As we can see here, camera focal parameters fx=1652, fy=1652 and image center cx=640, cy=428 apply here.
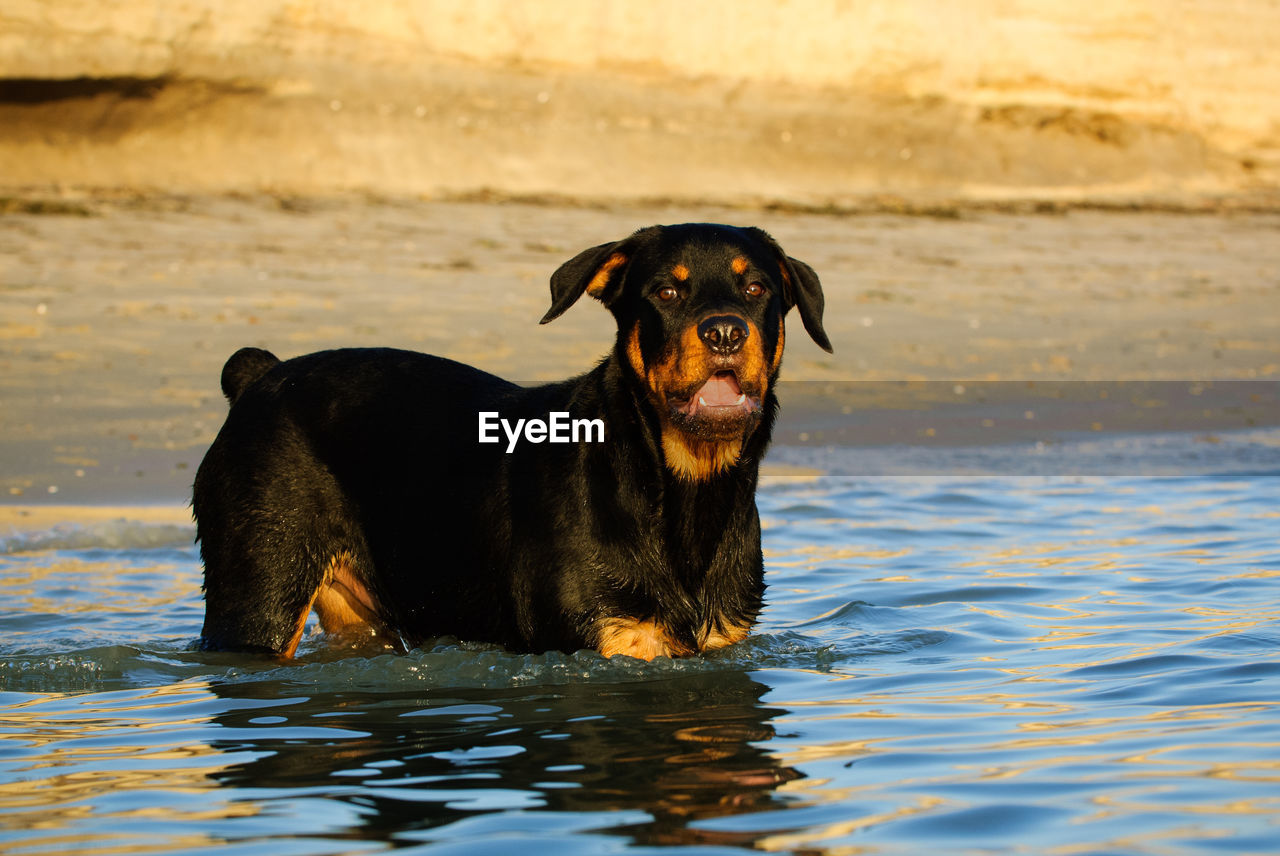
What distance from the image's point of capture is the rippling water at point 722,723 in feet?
13.1

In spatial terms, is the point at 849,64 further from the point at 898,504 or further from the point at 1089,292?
the point at 898,504

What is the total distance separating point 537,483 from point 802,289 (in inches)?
44.5

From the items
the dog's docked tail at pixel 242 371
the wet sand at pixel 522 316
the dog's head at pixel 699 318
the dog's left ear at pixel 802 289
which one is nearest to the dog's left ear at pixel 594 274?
the dog's head at pixel 699 318

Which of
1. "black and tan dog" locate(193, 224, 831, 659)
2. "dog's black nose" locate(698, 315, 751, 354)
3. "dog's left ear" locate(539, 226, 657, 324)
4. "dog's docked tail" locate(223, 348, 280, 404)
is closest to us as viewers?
"dog's black nose" locate(698, 315, 751, 354)

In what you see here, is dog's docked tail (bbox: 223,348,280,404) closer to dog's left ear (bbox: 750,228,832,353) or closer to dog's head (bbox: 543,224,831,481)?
dog's head (bbox: 543,224,831,481)

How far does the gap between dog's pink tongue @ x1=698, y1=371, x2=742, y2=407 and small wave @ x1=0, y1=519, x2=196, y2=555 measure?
3910mm

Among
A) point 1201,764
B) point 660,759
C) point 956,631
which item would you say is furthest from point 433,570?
point 1201,764

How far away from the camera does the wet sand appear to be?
1030 cm

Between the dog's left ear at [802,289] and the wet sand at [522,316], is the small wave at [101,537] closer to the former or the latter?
the wet sand at [522,316]

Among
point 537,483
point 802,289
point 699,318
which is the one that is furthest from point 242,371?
point 802,289

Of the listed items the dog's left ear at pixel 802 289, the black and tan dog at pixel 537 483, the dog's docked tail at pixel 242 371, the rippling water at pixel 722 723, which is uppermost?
the dog's left ear at pixel 802 289

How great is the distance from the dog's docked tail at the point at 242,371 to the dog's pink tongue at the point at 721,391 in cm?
197

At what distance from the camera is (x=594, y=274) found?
5.53 meters

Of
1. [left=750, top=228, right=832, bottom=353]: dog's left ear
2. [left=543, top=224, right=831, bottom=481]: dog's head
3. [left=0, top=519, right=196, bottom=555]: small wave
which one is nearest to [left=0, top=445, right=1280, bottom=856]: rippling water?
[left=0, top=519, right=196, bottom=555]: small wave
